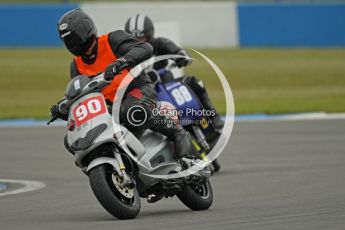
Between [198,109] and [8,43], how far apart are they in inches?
893

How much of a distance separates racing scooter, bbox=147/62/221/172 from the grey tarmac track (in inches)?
17.4

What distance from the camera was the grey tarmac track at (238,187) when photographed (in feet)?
24.6

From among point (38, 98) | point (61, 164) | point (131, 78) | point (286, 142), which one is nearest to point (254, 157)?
point (286, 142)

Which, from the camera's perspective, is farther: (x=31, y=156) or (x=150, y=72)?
(x=31, y=156)

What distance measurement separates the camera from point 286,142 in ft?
47.1

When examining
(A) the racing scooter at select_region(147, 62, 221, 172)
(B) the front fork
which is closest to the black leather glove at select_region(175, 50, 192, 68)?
(A) the racing scooter at select_region(147, 62, 221, 172)

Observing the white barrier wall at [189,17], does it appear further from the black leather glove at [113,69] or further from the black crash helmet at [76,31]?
the black leather glove at [113,69]

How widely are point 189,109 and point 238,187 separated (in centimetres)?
136

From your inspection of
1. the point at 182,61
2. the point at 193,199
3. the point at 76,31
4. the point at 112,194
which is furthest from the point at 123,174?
the point at 182,61

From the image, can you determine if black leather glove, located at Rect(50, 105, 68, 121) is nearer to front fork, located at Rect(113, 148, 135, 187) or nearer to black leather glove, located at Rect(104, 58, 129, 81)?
black leather glove, located at Rect(104, 58, 129, 81)

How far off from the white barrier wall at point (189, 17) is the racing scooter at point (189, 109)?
60.6 ft

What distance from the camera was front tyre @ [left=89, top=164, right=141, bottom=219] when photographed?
289 inches

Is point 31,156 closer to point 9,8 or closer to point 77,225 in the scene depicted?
point 77,225

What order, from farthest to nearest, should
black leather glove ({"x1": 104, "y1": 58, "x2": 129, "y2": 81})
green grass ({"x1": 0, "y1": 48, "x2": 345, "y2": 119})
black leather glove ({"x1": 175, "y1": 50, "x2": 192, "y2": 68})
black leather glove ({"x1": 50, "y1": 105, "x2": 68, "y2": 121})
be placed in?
green grass ({"x1": 0, "y1": 48, "x2": 345, "y2": 119})
black leather glove ({"x1": 175, "y1": 50, "x2": 192, "y2": 68})
black leather glove ({"x1": 50, "y1": 105, "x2": 68, "y2": 121})
black leather glove ({"x1": 104, "y1": 58, "x2": 129, "y2": 81})
